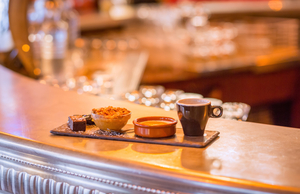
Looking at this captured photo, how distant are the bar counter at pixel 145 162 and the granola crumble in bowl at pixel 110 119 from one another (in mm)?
49

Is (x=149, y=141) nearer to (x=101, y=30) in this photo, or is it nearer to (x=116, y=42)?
(x=116, y=42)

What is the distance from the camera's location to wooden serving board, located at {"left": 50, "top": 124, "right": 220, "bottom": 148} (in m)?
0.85

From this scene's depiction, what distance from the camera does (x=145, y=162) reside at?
0.74 m

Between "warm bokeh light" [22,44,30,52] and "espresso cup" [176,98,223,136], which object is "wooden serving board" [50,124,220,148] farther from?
"warm bokeh light" [22,44,30,52]

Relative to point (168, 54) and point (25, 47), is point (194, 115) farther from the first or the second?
point (168, 54)

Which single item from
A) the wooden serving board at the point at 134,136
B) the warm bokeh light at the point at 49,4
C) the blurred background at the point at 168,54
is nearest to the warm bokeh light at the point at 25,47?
the blurred background at the point at 168,54

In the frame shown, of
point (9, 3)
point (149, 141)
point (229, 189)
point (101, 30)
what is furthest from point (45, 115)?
point (101, 30)

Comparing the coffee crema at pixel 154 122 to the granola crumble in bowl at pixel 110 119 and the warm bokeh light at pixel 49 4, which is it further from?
the warm bokeh light at pixel 49 4

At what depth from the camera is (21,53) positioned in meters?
2.37

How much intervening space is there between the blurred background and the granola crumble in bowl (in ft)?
2.13

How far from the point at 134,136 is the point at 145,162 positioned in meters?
Answer: 0.17

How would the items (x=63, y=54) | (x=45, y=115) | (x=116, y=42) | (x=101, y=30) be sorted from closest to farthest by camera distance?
(x=45, y=115) → (x=63, y=54) → (x=116, y=42) → (x=101, y=30)

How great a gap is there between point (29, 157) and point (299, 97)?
405 cm

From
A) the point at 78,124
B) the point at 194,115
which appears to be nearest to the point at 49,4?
the point at 78,124
